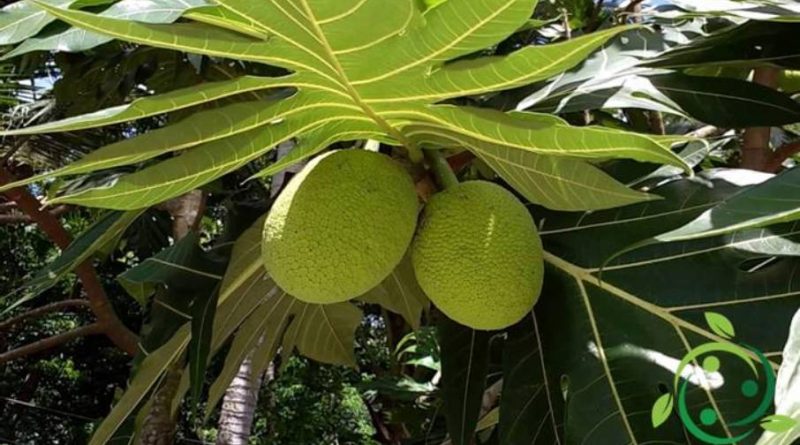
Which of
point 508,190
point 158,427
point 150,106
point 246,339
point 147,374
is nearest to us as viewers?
point 150,106

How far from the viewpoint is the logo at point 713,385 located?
1.76 ft

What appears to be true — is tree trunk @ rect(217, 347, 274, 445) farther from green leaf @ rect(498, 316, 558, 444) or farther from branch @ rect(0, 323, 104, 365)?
green leaf @ rect(498, 316, 558, 444)

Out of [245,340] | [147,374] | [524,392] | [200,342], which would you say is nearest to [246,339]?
[245,340]

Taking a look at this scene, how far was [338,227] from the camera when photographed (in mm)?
587

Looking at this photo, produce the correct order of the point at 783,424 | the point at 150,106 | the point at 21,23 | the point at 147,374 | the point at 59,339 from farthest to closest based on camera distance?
the point at 59,339, the point at 147,374, the point at 21,23, the point at 150,106, the point at 783,424

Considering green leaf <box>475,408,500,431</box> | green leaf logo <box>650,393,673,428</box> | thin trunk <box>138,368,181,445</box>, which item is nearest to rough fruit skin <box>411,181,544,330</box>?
green leaf logo <box>650,393,673,428</box>

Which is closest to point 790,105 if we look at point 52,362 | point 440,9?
point 440,9

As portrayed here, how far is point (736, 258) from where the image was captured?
62 cm

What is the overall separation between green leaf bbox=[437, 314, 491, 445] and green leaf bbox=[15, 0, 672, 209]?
207 millimetres

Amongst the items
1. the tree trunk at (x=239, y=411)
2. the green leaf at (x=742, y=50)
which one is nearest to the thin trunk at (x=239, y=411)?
the tree trunk at (x=239, y=411)

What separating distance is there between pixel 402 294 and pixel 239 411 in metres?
0.75

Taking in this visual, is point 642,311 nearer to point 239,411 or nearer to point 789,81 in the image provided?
point 789,81

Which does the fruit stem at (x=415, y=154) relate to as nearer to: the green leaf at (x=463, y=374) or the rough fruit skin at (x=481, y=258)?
the rough fruit skin at (x=481, y=258)

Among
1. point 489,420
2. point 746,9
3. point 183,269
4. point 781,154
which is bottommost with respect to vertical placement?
point 489,420
